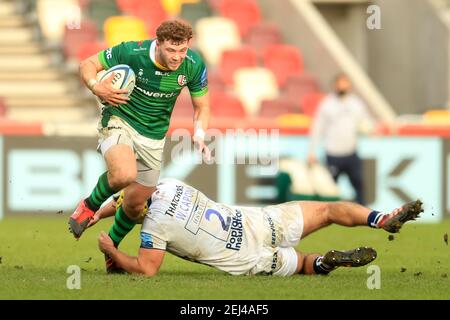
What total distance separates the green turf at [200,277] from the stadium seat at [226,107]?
219 inches

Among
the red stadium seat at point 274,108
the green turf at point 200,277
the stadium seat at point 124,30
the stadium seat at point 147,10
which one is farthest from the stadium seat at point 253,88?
the green turf at point 200,277

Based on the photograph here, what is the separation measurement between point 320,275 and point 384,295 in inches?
52.2

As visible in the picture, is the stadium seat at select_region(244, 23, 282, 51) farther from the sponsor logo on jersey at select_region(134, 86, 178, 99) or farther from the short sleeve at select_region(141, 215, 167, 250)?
the short sleeve at select_region(141, 215, 167, 250)

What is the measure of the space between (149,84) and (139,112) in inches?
10.1

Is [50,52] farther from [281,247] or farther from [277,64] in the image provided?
[281,247]

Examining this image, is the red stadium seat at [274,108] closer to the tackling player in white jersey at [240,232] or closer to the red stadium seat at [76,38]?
the red stadium seat at [76,38]

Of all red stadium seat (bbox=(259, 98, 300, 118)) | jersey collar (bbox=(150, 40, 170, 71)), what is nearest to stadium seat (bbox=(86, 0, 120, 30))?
red stadium seat (bbox=(259, 98, 300, 118))

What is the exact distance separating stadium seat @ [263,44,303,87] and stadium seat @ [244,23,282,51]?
60 centimetres

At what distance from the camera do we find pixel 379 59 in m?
25.9

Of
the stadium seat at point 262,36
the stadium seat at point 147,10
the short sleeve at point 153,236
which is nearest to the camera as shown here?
the short sleeve at point 153,236

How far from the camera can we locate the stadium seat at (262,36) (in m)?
23.7

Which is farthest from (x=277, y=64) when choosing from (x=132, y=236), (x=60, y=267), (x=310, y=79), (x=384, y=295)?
(x=384, y=295)

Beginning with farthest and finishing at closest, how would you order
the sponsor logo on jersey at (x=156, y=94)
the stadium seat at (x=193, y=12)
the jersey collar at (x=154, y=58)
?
the stadium seat at (x=193, y=12) → the sponsor logo on jersey at (x=156, y=94) → the jersey collar at (x=154, y=58)

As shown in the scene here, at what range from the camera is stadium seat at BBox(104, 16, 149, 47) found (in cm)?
2256
